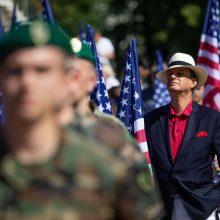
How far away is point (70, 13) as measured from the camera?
1612 inches

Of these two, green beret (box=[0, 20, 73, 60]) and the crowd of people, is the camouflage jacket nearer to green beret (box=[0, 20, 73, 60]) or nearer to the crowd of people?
the crowd of people

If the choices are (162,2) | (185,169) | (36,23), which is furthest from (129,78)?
(162,2)

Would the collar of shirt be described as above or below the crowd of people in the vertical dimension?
below

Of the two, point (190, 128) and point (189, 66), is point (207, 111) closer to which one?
point (190, 128)

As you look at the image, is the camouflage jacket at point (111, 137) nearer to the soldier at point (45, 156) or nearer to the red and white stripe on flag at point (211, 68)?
the soldier at point (45, 156)

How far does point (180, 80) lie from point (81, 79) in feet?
15.6

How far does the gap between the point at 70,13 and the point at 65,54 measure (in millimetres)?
37836

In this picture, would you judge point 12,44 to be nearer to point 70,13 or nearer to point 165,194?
point 165,194

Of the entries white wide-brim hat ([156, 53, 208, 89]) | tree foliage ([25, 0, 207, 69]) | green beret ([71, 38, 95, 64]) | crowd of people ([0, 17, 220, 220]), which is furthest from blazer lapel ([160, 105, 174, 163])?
tree foliage ([25, 0, 207, 69])

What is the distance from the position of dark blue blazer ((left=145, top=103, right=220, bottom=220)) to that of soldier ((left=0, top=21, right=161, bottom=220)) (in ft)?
15.3

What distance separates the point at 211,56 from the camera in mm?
12492

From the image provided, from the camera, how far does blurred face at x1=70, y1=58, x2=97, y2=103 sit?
11.4 ft

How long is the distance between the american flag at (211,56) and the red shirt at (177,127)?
3.61m

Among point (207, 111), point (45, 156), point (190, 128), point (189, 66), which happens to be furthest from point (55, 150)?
point (189, 66)
